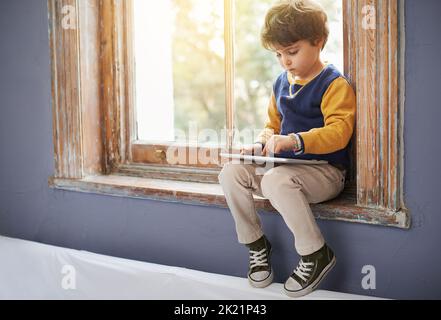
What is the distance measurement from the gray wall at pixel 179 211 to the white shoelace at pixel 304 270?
0.39ft

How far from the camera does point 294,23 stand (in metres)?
1.44

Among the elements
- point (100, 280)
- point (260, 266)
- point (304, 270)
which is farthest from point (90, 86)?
point (304, 270)

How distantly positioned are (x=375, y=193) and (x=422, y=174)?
5.1 inches

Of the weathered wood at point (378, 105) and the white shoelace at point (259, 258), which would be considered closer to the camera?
the weathered wood at point (378, 105)

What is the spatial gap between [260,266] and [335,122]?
0.46 meters

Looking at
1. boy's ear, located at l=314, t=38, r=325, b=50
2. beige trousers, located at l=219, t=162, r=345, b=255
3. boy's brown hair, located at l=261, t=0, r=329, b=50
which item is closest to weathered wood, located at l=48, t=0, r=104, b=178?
beige trousers, located at l=219, t=162, r=345, b=255

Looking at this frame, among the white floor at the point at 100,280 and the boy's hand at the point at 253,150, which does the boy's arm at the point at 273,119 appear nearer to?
the boy's hand at the point at 253,150

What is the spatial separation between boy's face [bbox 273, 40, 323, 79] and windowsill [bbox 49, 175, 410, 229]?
0.38m

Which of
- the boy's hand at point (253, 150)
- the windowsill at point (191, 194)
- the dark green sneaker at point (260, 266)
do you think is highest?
the boy's hand at point (253, 150)

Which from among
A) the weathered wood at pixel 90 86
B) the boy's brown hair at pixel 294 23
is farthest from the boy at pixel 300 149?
the weathered wood at pixel 90 86

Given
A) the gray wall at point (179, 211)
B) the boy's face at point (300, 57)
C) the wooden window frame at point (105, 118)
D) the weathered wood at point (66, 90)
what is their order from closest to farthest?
the gray wall at point (179, 211) → the boy's face at point (300, 57) → the wooden window frame at point (105, 118) → the weathered wood at point (66, 90)

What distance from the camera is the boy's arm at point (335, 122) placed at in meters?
1.43

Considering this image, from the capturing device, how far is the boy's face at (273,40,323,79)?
1.48 m
